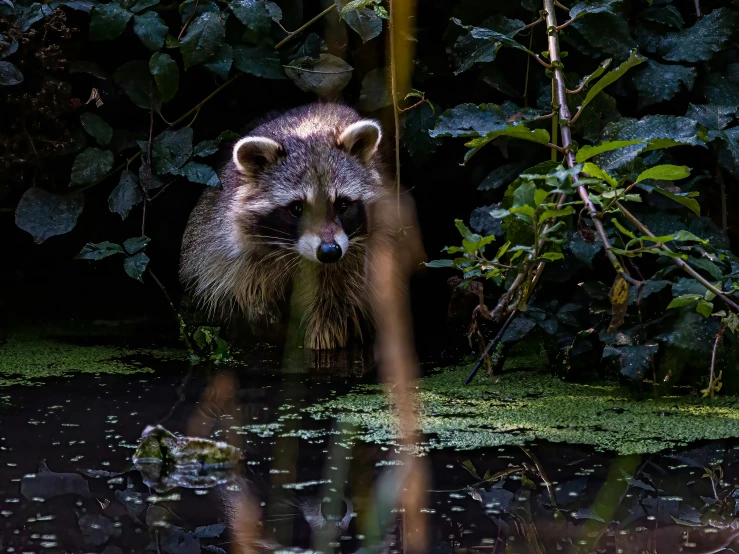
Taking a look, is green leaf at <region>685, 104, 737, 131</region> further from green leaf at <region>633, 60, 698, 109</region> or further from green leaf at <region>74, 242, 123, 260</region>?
green leaf at <region>74, 242, 123, 260</region>

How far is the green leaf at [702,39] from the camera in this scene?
346cm

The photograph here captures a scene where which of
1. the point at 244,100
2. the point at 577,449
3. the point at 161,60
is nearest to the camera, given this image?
the point at 577,449

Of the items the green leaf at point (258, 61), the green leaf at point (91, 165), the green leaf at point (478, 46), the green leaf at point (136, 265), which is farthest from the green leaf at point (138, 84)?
the green leaf at point (478, 46)

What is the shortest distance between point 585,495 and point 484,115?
136 centimetres

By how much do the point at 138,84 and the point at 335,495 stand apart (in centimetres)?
219

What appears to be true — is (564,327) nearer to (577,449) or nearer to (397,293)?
(577,449)

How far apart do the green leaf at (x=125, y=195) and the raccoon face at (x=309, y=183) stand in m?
0.43

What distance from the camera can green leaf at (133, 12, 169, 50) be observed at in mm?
3746

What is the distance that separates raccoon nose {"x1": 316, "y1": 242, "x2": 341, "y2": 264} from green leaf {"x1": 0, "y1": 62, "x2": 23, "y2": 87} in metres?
1.30

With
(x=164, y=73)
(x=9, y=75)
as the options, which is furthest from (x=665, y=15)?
(x=9, y=75)

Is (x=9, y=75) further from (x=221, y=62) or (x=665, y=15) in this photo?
(x=665, y=15)

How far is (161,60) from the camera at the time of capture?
3.77 m

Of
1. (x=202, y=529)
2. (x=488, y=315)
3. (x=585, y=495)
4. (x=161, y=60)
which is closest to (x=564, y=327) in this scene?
(x=488, y=315)

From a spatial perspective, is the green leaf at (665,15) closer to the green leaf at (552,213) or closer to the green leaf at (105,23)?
the green leaf at (552,213)
